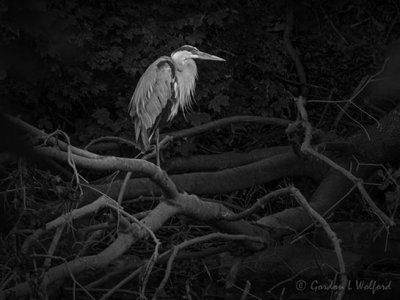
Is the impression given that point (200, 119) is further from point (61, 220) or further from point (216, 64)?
point (61, 220)

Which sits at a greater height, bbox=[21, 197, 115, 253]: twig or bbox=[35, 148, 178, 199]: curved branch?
bbox=[35, 148, 178, 199]: curved branch

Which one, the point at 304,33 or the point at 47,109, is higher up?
the point at 304,33

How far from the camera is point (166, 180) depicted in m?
3.32

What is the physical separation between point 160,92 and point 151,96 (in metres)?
0.10

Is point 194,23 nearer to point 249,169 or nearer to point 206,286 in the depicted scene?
point 249,169

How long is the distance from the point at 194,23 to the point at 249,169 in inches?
59.8

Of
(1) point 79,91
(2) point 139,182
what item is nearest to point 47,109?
(1) point 79,91

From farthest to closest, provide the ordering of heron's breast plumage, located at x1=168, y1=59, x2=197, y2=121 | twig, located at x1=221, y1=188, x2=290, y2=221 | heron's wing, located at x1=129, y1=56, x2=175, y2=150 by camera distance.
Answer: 1. heron's breast plumage, located at x1=168, y1=59, x2=197, y2=121
2. heron's wing, located at x1=129, y1=56, x2=175, y2=150
3. twig, located at x1=221, y1=188, x2=290, y2=221

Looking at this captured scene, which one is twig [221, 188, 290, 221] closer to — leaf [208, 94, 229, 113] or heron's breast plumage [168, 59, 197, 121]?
heron's breast plumage [168, 59, 197, 121]

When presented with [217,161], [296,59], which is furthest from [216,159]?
[296,59]

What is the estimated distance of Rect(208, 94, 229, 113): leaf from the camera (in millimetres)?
5738

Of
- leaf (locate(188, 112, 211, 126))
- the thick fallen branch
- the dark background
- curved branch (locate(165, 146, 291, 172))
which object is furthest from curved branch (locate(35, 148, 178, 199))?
leaf (locate(188, 112, 211, 126))

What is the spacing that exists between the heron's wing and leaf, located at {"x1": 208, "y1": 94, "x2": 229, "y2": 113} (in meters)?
0.63

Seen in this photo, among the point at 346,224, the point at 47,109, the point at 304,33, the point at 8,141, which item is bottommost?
the point at 346,224
